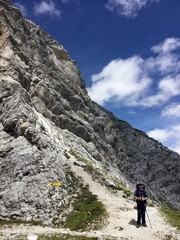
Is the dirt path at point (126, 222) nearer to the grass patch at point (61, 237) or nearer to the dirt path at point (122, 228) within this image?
the dirt path at point (122, 228)

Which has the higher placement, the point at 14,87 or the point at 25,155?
the point at 14,87

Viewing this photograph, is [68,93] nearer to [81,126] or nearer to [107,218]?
[81,126]

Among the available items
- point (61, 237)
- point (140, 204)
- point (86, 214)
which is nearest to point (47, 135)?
point (86, 214)

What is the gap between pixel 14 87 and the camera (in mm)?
70500

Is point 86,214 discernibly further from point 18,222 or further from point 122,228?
point 18,222

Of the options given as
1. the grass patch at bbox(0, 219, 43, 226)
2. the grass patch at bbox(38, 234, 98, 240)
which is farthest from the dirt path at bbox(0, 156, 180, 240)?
the grass patch at bbox(0, 219, 43, 226)

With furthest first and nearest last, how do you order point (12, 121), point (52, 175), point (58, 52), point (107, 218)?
point (58, 52)
point (12, 121)
point (52, 175)
point (107, 218)

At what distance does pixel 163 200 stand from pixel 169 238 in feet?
245

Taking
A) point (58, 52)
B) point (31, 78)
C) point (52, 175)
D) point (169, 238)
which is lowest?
point (169, 238)

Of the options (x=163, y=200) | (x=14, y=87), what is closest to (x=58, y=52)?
(x=14, y=87)

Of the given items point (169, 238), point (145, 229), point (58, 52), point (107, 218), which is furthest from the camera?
point (58, 52)

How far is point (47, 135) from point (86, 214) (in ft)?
94.4

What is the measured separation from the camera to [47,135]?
219 feet

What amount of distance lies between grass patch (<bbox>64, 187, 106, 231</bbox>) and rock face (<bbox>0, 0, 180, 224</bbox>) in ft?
6.65
